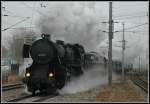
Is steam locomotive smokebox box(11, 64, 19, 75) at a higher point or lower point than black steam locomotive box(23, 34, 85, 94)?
lower

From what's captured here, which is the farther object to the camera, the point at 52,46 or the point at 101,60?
the point at 101,60

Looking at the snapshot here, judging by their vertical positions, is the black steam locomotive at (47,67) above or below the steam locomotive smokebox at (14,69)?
above

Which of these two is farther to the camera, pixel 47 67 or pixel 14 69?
pixel 14 69

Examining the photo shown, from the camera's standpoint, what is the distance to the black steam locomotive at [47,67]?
1793cm

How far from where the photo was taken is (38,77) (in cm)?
1798

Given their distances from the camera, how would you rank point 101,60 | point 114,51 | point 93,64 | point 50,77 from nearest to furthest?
1. point 50,77
2. point 93,64
3. point 101,60
4. point 114,51

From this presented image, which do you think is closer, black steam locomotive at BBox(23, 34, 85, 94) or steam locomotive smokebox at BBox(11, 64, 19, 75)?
black steam locomotive at BBox(23, 34, 85, 94)

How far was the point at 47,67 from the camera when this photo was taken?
18234mm

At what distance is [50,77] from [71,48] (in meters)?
3.62

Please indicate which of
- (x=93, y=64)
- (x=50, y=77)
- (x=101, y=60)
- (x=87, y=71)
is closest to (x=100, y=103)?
(x=50, y=77)

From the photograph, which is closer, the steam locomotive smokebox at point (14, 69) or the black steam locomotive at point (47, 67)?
the black steam locomotive at point (47, 67)

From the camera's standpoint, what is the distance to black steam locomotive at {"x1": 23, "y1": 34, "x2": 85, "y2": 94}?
17.9 meters

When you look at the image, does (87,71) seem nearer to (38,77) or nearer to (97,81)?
(97,81)

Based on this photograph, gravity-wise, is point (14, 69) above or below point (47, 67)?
below
